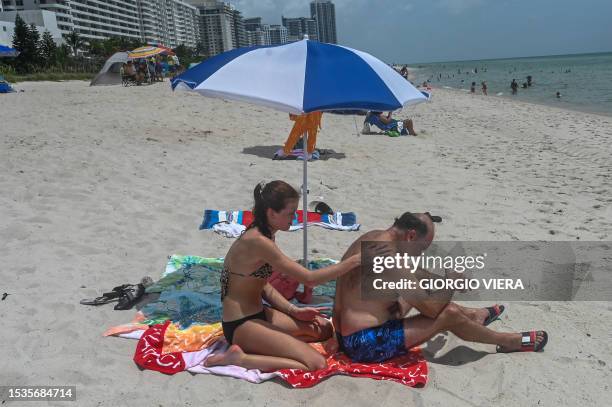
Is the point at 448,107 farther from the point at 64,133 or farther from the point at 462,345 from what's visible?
the point at 462,345

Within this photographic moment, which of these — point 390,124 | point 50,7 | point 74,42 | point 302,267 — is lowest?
point 302,267

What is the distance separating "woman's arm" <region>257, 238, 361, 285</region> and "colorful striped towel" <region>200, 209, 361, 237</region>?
7.58 ft

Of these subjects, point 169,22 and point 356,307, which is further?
point 169,22

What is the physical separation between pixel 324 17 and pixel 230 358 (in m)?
166

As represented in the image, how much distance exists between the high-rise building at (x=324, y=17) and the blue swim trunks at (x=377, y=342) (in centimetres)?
15737

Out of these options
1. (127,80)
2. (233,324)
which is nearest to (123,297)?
(233,324)

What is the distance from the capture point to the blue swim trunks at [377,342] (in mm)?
2680

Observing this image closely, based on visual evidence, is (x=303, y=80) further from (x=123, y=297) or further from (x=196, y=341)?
(x=123, y=297)

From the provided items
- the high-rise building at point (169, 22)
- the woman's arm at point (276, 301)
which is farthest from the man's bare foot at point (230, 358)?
the high-rise building at point (169, 22)

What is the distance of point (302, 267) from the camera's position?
254 centimetres

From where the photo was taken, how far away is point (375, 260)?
2.52 meters

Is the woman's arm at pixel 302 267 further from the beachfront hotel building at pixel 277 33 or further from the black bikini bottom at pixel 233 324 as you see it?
the beachfront hotel building at pixel 277 33

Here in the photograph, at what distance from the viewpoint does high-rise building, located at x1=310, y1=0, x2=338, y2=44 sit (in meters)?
153

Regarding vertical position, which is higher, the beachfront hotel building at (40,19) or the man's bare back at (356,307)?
the beachfront hotel building at (40,19)
